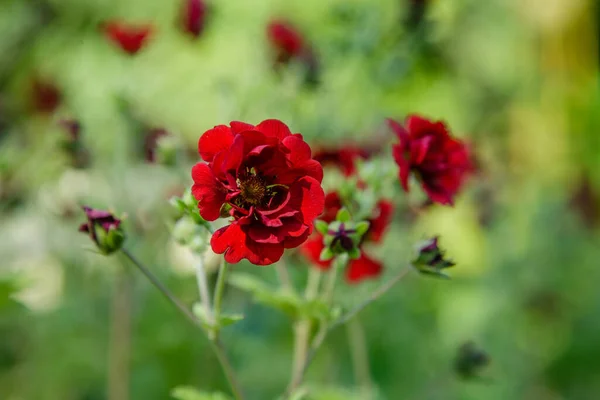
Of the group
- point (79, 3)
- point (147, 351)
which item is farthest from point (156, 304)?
point (79, 3)

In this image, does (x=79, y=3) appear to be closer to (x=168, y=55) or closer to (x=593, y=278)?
(x=168, y=55)

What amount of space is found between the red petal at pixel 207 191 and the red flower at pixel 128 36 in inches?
30.1

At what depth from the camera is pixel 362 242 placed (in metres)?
0.86

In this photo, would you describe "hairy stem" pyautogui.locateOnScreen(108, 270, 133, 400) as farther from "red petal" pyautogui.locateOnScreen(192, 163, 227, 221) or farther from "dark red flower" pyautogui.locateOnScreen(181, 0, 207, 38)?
"red petal" pyautogui.locateOnScreen(192, 163, 227, 221)

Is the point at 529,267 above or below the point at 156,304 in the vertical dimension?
above

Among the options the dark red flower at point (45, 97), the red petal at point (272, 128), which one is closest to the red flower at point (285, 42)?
the dark red flower at point (45, 97)

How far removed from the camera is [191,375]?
1584 millimetres

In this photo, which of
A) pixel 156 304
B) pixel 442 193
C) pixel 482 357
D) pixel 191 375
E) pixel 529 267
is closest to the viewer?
pixel 442 193

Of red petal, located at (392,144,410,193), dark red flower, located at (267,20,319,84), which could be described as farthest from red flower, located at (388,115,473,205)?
dark red flower, located at (267,20,319,84)

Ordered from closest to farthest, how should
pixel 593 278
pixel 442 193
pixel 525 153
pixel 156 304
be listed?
pixel 442 193, pixel 156 304, pixel 593 278, pixel 525 153

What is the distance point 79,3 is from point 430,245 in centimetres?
402

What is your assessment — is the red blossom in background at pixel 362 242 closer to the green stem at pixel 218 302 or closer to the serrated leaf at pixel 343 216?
the serrated leaf at pixel 343 216

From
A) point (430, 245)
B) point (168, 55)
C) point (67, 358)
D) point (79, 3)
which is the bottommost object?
point (430, 245)

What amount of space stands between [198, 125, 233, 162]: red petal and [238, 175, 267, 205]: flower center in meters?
0.05
